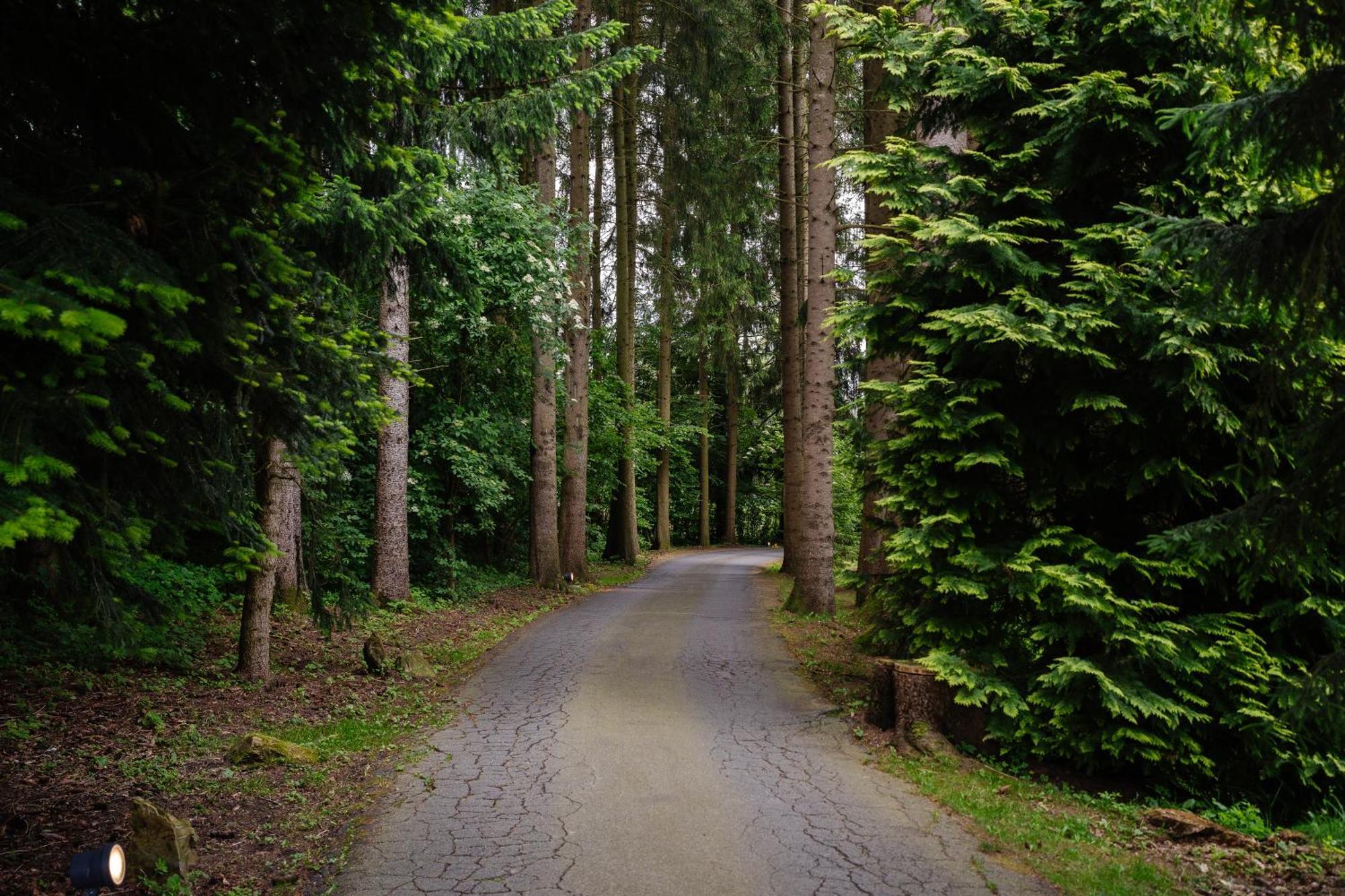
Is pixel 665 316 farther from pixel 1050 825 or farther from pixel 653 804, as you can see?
pixel 1050 825

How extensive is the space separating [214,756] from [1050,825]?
6067mm

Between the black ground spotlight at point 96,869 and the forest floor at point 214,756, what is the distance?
3.11 feet

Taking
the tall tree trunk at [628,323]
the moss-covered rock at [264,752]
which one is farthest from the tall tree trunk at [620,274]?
the moss-covered rock at [264,752]

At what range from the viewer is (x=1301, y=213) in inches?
162

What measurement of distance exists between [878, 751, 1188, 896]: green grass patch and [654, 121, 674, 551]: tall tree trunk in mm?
18719

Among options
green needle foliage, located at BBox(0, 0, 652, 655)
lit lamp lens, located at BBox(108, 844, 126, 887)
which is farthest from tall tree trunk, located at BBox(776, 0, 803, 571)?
lit lamp lens, located at BBox(108, 844, 126, 887)

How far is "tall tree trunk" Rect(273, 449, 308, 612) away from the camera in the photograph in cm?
904

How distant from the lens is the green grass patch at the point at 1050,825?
459cm

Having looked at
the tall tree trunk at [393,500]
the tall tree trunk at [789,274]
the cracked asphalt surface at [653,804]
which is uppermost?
the tall tree trunk at [789,274]

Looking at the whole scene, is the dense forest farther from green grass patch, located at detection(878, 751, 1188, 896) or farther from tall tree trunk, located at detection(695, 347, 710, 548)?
tall tree trunk, located at detection(695, 347, 710, 548)

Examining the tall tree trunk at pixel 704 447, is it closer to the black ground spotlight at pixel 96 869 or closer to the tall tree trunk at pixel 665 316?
the tall tree trunk at pixel 665 316

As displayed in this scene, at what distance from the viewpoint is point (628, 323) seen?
80.9 feet

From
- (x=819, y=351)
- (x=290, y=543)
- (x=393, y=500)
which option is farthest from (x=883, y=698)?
(x=393, y=500)

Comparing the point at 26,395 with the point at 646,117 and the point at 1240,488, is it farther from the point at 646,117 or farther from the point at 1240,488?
the point at 646,117
